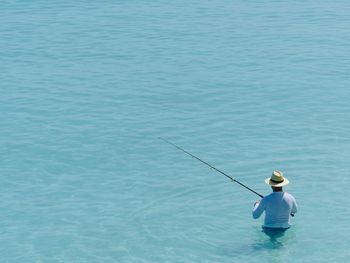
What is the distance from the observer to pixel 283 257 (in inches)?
470

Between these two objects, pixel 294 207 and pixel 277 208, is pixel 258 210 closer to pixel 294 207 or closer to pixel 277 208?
pixel 277 208

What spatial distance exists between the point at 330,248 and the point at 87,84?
29.6ft

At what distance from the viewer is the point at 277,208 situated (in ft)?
39.3

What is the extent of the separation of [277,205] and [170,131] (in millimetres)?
5169

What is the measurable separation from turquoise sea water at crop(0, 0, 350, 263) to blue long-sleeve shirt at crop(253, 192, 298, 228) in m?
0.33

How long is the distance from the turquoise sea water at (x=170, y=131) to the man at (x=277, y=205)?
1.10 ft

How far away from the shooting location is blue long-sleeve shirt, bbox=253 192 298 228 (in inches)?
470

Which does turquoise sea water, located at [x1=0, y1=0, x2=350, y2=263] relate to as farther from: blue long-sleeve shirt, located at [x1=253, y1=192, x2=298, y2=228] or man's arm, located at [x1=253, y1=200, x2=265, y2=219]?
man's arm, located at [x1=253, y1=200, x2=265, y2=219]

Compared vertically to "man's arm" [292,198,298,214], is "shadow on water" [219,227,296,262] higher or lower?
lower

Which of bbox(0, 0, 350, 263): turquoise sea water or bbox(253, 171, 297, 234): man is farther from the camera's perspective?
bbox(0, 0, 350, 263): turquoise sea water

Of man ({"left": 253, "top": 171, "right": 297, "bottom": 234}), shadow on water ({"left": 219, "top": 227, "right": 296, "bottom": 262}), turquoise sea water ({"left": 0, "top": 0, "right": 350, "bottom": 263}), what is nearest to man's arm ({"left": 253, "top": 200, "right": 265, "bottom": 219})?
man ({"left": 253, "top": 171, "right": 297, "bottom": 234})

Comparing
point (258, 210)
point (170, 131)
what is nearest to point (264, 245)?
point (258, 210)

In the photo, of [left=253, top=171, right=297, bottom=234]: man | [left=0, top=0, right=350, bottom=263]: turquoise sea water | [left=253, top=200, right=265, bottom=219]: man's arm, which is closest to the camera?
[left=253, top=171, right=297, bottom=234]: man

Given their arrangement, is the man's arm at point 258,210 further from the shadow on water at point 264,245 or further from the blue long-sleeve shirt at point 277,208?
the shadow on water at point 264,245
